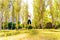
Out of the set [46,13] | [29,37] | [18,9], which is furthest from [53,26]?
[18,9]

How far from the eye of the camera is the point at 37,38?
4.43 feet

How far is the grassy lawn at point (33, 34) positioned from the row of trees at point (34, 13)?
0.05 meters

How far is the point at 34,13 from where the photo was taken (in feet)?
4.59

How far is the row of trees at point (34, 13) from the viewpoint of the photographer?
4.50 ft

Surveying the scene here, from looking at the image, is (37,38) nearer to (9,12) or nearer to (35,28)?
(35,28)

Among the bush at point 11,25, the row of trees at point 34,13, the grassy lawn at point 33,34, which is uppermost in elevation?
the row of trees at point 34,13

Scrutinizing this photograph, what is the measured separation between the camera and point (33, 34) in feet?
4.49

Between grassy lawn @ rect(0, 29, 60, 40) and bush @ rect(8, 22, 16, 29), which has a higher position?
bush @ rect(8, 22, 16, 29)

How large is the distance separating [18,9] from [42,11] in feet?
0.89

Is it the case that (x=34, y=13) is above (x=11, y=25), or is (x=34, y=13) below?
above

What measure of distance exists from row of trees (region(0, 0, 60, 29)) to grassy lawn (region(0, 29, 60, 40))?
0.05 m

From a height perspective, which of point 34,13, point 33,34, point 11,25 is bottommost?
point 33,34

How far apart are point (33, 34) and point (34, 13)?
235 mm

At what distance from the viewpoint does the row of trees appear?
1.37m
